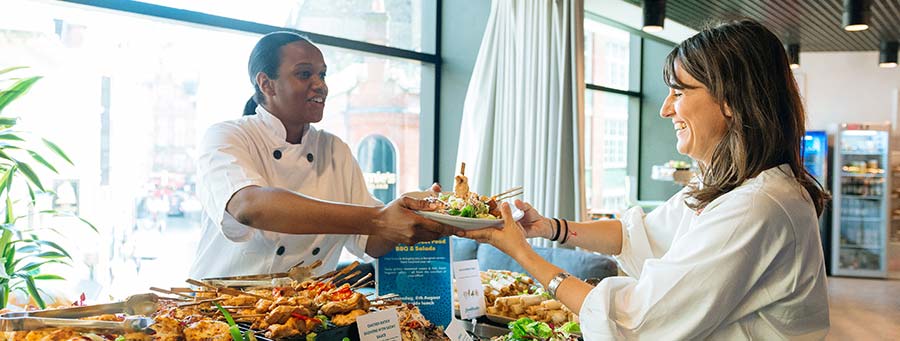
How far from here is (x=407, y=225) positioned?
1.72m

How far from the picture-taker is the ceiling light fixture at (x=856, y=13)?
17.6 ft

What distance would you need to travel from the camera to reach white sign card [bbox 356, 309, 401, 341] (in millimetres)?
1384

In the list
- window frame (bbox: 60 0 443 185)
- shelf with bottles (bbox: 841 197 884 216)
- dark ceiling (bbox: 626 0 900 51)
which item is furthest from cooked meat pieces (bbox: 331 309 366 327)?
shelf with bottles (bbox: 841 197 884 216)

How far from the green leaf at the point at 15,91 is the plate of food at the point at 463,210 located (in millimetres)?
1554

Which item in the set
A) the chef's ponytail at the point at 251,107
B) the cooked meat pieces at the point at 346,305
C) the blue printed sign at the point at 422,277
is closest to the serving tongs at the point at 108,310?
the cooked meat pieces at the point at 346,305

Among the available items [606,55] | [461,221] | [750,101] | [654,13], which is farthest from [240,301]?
[606,55]

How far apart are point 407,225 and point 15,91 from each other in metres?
1.65

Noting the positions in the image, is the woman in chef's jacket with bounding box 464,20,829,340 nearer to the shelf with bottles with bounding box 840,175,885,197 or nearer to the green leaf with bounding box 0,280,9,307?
the green leaf with bounding box 0,280,9,307

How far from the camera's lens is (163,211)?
138 inches

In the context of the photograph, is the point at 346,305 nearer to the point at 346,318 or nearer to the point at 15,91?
the point at 346,318

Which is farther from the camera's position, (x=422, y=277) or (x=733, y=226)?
(x=422, y=277)

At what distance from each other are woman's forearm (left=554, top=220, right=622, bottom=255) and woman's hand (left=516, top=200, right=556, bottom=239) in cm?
4

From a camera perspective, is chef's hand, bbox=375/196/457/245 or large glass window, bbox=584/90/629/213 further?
large glass window, bbox=584/90/629/213

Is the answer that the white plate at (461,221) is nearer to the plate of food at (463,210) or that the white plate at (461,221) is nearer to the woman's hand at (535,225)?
the plate of food at (463,210)
